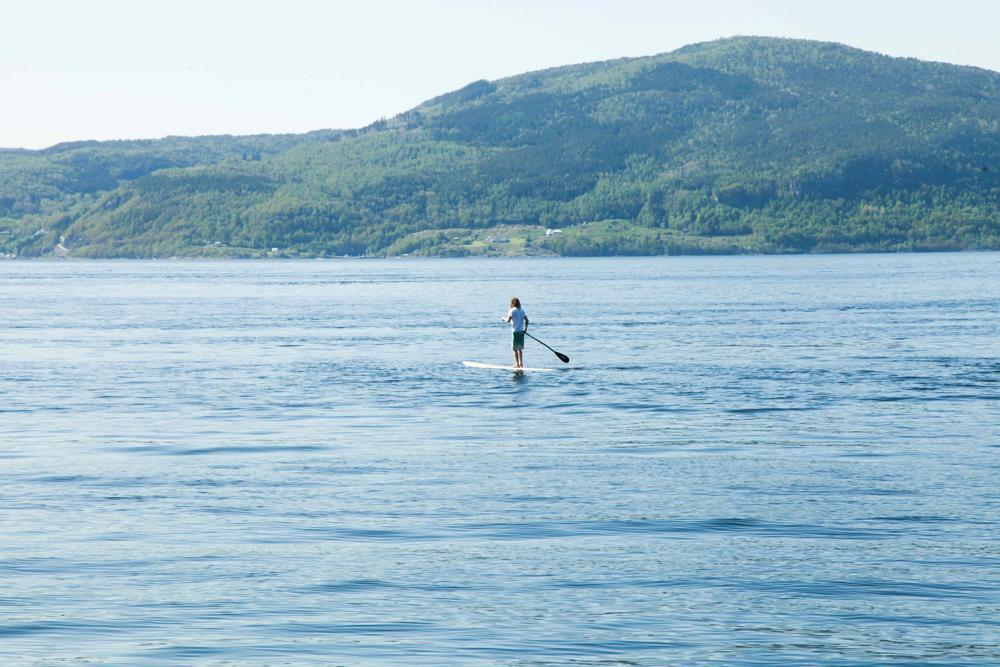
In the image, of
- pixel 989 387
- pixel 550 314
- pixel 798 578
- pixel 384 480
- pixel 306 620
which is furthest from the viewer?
pixel 550 314

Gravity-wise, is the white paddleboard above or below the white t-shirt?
below

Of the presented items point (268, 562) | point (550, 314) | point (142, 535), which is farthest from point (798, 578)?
point (550, 314)

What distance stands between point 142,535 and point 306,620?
18.6 feet

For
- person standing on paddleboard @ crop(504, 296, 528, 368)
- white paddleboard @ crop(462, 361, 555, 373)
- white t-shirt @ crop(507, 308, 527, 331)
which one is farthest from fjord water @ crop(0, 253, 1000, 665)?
white t-shirt @ crop(507, 308, 527, 331)

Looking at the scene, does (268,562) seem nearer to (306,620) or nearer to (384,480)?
(306,620)

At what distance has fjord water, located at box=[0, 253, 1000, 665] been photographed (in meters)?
17.0

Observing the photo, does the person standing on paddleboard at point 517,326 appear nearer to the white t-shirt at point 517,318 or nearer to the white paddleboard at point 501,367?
the white t-shirt at point 517,318

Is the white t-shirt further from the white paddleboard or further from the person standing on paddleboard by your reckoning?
the white paddleboard

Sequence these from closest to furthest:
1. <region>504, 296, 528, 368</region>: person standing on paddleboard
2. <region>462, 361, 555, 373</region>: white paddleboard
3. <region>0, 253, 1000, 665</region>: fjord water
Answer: <region>0, 253, 1000, 665</region>: fjord water < <region>504, 296, 528, 368</region>: person standing on paddleboard < <region>462, 361, 555, 373</region>: white paddleboard

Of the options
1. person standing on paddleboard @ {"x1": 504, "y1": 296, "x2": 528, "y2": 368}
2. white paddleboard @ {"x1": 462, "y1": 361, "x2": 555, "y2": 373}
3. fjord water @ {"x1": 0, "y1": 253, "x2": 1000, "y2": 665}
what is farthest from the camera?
white paddleboard @ {"x1": 462, "y1": 361, "x2": 555, "y2": 373}

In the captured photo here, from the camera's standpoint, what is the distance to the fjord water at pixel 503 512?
1700 centimetres

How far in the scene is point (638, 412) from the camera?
129 ft

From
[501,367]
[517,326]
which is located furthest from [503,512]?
[501,367]

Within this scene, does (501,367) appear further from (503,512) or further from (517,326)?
(503,512)
